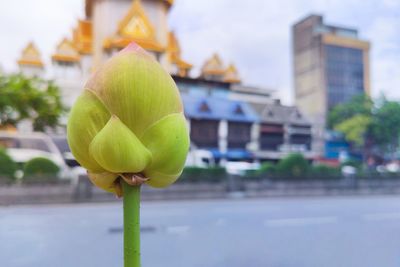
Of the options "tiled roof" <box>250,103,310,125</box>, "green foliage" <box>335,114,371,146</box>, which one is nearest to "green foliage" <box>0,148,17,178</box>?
"tiled roof" <box>250,103,310,125</box>

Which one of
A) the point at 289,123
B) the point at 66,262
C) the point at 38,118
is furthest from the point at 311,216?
the point at 289,123

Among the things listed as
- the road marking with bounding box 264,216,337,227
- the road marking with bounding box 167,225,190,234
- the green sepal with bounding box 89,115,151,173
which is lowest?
the road marking with bounding box 264,216,337,227

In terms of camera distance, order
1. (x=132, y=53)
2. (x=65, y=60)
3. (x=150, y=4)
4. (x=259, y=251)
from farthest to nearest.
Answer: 1. (x=65, y=60)
2. (x=150, y=4)
3. (x=259, y=251)
4. (x=132, y=53)

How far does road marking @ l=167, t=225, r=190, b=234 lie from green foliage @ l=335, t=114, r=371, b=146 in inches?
473

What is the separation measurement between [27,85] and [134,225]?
19.1 feet

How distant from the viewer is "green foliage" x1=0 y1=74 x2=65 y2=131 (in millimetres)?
5199

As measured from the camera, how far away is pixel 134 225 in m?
0.26

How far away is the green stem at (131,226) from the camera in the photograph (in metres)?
0.26

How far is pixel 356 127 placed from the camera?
14047 mm

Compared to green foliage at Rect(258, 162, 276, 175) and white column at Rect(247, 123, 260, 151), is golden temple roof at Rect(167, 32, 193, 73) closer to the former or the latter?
white column at Rect(247, 123, 260, 151)

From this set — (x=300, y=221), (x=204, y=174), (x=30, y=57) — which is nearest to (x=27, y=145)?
(x=204, y=174)

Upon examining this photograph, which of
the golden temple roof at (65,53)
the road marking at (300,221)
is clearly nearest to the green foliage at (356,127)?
the road marking at (300,221)

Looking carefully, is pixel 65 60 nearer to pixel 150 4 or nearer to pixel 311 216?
pixel 150 4

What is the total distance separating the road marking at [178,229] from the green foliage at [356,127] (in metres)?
12.0
